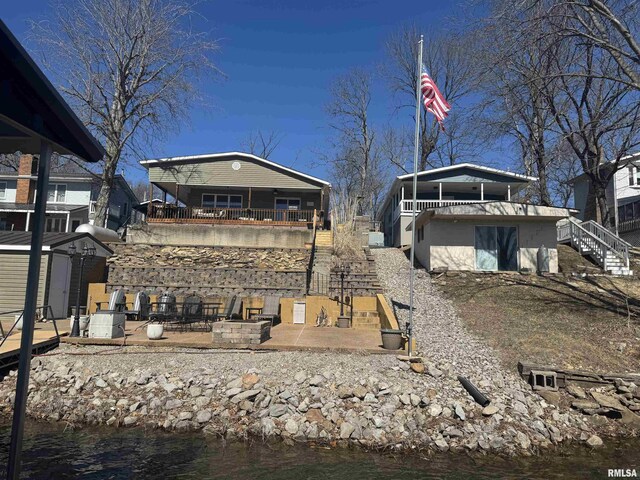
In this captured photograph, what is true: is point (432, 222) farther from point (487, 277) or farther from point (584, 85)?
point (584, 85)

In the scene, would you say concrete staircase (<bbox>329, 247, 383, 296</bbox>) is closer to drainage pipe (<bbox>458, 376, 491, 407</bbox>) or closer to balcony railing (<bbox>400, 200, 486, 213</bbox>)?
drainage pipe (<bbox>458, 376, 491, 407</bbox>)

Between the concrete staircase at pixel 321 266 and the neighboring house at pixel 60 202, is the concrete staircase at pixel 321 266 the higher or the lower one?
the lower one

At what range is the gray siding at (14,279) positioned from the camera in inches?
490

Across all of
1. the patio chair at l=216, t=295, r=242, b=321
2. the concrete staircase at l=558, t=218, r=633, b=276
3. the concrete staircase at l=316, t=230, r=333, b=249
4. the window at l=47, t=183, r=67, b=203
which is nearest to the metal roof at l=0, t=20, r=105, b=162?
the patio chair at l=216, t=295, r=242, b=321

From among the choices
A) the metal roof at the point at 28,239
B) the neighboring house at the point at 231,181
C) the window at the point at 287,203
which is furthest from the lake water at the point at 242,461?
the window at the point at 287,203

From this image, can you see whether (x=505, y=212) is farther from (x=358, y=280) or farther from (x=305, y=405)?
(x=305, y=405)

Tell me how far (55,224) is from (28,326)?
94.4 ft

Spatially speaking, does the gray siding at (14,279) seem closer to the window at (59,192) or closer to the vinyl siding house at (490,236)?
the vinyl siding house at (490,236)

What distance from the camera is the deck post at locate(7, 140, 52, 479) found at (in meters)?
2.80

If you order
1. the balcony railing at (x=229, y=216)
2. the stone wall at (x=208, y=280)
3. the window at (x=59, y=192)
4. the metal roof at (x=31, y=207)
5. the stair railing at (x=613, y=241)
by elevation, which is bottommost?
the stone wall at (x=208, y=280)

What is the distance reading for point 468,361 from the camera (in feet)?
27.2

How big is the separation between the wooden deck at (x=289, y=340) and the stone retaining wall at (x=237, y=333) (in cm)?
17

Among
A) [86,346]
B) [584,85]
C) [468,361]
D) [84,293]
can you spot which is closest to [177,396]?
[86,346]

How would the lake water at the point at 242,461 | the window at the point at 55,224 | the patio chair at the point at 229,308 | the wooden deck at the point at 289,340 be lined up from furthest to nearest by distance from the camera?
the window at the point at 55,224 → the patio chair at the point at 229,308 → the wooden deck at the point at 289,340 → the lake water at the point at 242,461
